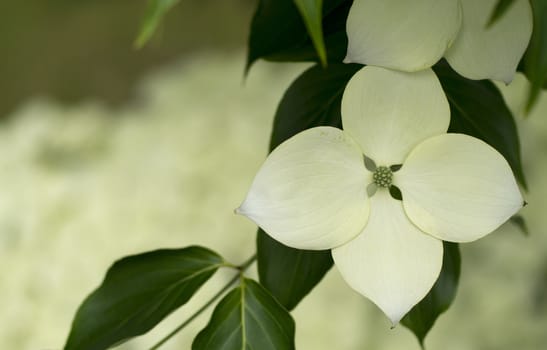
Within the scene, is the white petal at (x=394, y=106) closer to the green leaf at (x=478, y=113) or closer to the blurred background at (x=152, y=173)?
the green leaf at (x=478, y=113)

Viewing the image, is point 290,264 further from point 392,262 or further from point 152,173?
point 152,173

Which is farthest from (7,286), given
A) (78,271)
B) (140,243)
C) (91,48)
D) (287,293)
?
(287,293)

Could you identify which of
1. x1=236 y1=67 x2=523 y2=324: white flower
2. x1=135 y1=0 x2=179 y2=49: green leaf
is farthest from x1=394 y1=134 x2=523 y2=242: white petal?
x1=135 y1=0 x2=179 y2=49: green leaf

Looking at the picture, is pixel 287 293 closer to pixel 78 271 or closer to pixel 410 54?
pixel 410 54

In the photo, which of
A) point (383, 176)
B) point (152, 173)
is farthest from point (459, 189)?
point (152, 173)

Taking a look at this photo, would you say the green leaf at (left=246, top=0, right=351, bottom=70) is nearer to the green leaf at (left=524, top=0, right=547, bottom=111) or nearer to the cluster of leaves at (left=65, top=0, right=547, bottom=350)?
the cluster of leaves at (left=65, top=0, right=547, bottom=350)
